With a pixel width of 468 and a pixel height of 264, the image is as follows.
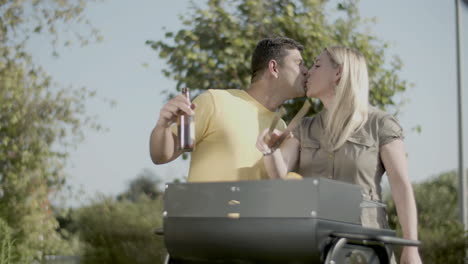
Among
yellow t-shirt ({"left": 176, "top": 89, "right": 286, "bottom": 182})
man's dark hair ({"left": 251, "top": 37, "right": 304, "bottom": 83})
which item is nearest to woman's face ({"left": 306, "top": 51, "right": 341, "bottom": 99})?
yellow t-shirt ({"left": 176, "top": 89, "right": 286, "bottom": 182})

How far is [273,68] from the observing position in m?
3.19

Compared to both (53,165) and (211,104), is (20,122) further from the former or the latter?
(211,104)

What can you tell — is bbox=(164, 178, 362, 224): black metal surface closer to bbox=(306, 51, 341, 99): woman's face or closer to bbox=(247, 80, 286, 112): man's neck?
bbox=(306, 51, 341, 99): woman's face

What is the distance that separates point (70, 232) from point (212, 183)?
815 centimetres

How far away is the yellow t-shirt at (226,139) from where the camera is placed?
2.79 meters

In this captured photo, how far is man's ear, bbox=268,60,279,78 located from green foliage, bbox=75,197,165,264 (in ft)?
15.5

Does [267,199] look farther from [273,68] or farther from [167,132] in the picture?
[273,68]

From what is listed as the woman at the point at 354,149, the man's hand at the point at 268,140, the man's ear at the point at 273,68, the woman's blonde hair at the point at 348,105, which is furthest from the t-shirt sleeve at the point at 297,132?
the man's ear at the point at 273,68

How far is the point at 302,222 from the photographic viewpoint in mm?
2037

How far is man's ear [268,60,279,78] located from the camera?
3180 millimetres

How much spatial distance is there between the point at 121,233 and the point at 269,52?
511 cm

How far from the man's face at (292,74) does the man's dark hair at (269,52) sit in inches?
1.0

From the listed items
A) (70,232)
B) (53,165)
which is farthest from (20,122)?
(70,232)

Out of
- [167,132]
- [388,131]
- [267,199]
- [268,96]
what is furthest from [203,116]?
[267,199]
